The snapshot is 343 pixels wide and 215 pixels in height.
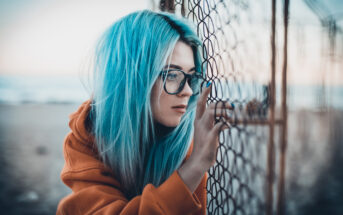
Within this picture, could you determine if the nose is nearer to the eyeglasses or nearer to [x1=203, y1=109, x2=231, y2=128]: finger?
the eyeglasses

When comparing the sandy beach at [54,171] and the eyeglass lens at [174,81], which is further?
the sandy beach at [54,171]

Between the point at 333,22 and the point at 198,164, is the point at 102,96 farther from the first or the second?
the point at 333,22

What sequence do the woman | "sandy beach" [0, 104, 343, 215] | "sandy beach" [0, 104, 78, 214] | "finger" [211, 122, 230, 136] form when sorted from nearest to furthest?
"finger" [211, 122, 230, 136] < the woman < "sandy beach" [0, 104, 343, 215] < "sandy beach" [0, 104, 78, 214]

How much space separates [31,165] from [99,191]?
487cm

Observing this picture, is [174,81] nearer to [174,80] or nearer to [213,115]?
[174,80]

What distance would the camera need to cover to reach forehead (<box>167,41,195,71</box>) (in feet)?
3.07

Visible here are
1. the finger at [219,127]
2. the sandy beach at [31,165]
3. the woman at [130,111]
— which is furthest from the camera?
the sandy beach at [31,165]

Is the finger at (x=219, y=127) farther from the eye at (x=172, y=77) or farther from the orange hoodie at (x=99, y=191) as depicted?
the eye at (x=172, y=77)

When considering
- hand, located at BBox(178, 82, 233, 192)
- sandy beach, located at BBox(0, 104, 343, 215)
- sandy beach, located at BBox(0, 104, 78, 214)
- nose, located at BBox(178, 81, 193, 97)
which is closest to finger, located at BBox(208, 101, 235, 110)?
hand, located at BBox(178, 82, 233, 192)

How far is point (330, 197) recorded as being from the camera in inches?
136

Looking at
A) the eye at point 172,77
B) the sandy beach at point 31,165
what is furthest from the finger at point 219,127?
the sandy beach at point 31,165

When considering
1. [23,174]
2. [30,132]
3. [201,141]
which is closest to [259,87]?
[201,141]

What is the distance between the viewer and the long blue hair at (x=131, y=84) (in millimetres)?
953

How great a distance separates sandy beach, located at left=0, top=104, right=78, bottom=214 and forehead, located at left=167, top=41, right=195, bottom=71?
3439mm
